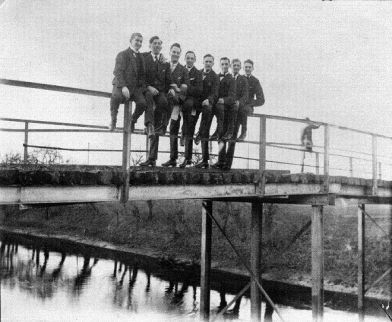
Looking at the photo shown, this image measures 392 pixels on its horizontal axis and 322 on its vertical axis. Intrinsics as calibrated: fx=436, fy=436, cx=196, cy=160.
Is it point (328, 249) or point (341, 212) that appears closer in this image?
point (328, 249)

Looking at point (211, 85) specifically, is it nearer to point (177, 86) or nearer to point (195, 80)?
point (195, 80)

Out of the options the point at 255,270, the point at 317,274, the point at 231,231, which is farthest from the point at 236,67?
the point at 231,231

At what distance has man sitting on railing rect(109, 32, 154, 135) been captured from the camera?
210 inches

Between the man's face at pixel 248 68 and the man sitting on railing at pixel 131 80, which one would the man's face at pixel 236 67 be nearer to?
the man's face at pixel 248 68

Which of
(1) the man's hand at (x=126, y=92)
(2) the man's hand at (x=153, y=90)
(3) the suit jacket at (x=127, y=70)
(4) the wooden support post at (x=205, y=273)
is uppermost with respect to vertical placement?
(3) the suit jacket at (x=127, y=70)

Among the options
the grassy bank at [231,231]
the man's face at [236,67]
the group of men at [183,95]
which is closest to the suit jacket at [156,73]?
the group of men at [183,95]

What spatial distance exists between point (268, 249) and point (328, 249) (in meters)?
3.19

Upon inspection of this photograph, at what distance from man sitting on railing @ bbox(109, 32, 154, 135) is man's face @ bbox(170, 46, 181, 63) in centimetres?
79

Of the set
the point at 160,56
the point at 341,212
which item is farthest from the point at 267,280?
the point at 160,56

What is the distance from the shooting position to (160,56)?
6234mm

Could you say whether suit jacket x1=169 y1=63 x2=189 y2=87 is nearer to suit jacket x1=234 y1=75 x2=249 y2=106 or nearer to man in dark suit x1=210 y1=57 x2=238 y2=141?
A: man in dark suit x1=210 y1=57 x2=238 y2=141

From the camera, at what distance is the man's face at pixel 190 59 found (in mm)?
6815

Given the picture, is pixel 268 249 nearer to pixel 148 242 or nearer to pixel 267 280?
pixel 267 280

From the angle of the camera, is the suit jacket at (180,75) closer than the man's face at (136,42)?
No
